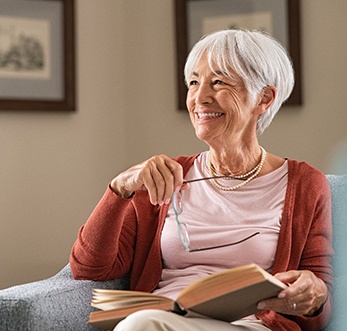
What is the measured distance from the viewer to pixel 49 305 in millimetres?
1932

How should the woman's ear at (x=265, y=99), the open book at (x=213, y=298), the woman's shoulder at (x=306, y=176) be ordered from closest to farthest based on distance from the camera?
1. the open book at (x=213, y=298)
2. the woman's shoulder at (x=306, y=176)
3. the woman's ear at (x=265, y=99)

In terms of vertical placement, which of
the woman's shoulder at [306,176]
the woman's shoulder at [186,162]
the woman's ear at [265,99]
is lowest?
the woman's shoulder at [306,176]

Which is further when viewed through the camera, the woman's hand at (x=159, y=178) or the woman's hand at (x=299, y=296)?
the woman's hand at (x=159, y=178)

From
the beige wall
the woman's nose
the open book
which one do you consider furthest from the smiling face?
the beige wall

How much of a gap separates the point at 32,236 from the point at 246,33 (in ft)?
4.92

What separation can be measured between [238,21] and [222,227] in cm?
146

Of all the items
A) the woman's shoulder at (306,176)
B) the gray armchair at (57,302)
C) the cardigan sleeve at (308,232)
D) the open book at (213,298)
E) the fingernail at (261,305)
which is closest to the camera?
the open book at (213,298)

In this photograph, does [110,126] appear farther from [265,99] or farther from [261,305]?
[261,305]

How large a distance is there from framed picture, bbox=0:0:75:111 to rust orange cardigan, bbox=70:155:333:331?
1259mm

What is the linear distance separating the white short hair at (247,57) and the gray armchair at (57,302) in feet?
1.25

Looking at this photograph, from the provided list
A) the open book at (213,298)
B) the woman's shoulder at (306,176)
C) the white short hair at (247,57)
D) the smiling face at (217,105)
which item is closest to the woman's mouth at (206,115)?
the smiling face at (217,105)

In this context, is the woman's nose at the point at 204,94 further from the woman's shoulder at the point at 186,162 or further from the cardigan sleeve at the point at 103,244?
the cardigan sleeve at the point at 103,244

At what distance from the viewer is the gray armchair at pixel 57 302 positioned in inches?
73.2

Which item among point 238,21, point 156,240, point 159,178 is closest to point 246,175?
point 156,240
